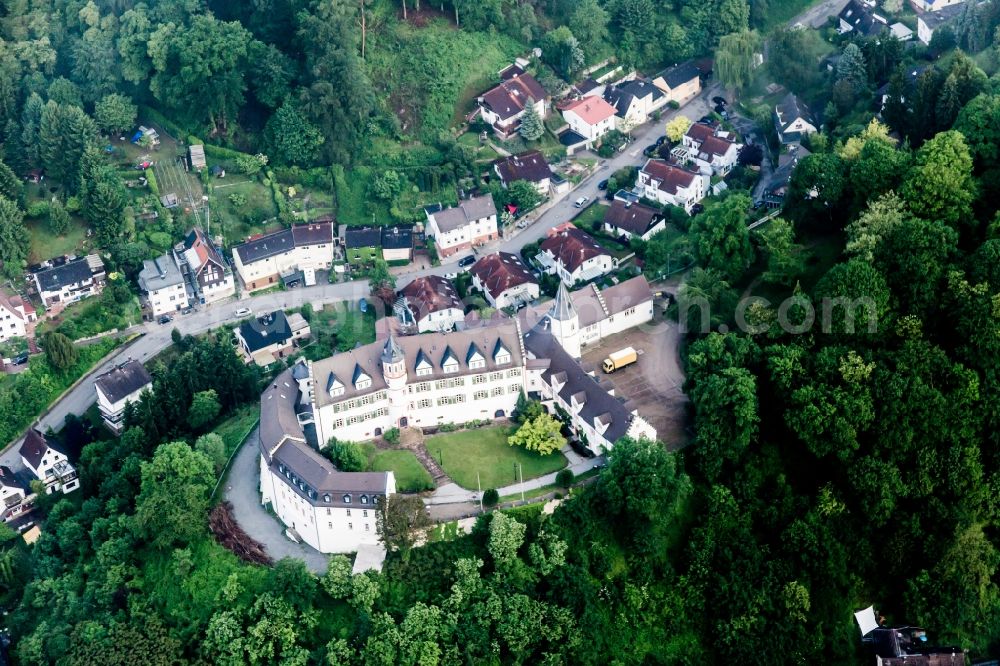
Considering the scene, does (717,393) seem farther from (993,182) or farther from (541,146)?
(541,146)

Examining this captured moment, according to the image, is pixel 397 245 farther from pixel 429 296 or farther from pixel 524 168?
pixel 524 168

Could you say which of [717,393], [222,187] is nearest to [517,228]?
[222,187]

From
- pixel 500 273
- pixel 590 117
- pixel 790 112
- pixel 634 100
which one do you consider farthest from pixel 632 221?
pixel 790 112

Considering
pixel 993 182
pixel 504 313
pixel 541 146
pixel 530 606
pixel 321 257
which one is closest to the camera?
pixel 530 606

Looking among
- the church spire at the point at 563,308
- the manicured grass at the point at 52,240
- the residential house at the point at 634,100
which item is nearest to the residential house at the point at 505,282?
the church spire at the point at 563,308

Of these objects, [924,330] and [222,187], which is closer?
[924,330]

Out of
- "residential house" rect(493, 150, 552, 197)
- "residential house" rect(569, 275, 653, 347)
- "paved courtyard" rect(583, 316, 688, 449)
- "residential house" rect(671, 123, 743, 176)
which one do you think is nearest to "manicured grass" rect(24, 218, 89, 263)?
"residential house" rect(493, 150, 552, 197)
